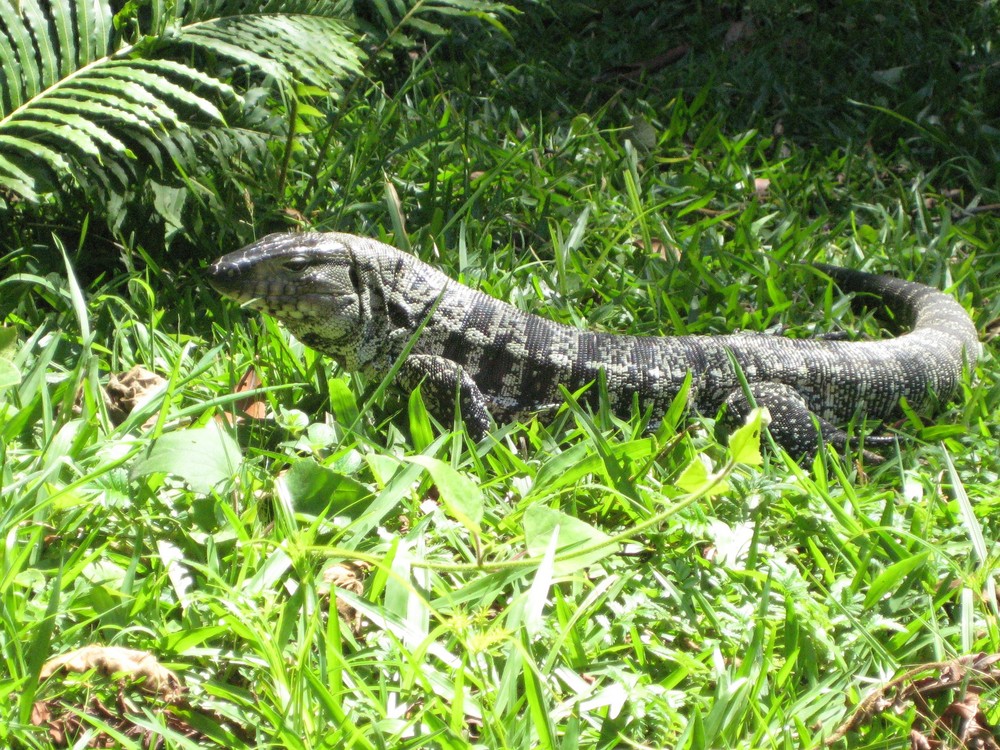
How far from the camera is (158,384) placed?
4.10m

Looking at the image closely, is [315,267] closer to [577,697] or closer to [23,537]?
[23,537]

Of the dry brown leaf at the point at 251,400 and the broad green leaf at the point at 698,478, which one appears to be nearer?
the broad green leaf at the point at 698,478

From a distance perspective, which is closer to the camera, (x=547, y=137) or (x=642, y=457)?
(x=642, y=457)

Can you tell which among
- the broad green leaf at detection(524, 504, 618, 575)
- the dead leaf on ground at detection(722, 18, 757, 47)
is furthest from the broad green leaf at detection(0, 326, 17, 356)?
the dead leaf on ground at detection(722, 18, 757, 47)

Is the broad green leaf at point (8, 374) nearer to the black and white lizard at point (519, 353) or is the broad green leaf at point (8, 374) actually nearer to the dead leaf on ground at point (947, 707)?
the black and white lizard at point (519, 353)

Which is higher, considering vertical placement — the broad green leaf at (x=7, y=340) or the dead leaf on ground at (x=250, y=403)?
the broad green leaf at (x=7, y=340)

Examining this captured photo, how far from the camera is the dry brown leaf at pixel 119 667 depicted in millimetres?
2623

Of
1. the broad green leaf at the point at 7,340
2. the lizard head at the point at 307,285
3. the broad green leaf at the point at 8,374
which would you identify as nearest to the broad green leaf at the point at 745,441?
the lizard head at the point at 307,285

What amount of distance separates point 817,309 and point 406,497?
2826mm

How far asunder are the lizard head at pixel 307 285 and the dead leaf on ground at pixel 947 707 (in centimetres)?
255

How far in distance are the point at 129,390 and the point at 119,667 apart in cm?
163

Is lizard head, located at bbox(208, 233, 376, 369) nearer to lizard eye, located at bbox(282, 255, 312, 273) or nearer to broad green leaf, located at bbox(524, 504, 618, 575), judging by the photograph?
lizard eye, located at bbox(282, 255, 312, 273)

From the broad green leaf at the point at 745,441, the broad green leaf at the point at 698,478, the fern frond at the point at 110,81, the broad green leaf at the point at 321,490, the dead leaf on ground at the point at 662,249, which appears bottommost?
the dead leaf on ground at the point at 662,249

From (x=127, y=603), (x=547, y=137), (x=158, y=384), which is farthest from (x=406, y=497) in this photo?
(x=547, y=137)
